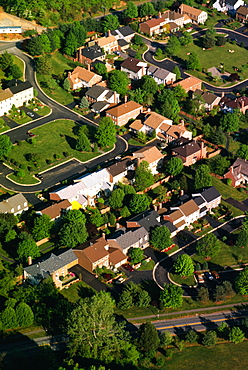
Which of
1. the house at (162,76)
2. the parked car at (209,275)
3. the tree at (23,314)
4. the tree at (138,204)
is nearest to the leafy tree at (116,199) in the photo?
the tree at (138,204)

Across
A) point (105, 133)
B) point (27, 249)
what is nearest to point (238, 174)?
point (105, 133)

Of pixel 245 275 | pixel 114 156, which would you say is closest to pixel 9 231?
pixel 114 156

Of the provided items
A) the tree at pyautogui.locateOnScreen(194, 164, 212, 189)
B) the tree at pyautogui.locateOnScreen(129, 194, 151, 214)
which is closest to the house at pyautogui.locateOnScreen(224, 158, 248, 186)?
the tree at pyautogui.locateOnScreen(194, 164, 212, 189)

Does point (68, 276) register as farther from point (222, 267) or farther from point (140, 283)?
point (222, 267)

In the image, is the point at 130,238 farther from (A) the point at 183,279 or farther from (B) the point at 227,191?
(B) the point at 227,191

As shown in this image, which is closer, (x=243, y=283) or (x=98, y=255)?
(x=243, y=283)
